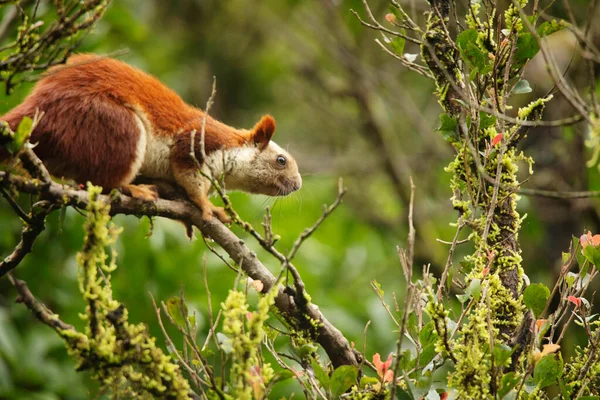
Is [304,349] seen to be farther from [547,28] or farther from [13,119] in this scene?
[13,119]

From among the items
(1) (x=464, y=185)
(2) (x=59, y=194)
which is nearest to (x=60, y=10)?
(2) (x=59, y=194)

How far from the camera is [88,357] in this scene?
1.85 metres

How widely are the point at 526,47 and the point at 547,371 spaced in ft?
3.39

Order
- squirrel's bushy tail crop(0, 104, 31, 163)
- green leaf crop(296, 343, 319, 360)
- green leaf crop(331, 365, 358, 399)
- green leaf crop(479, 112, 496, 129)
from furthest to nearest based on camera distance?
squirrel's bushy tail crop(0, 104, 31, 163) → green leaf crop(479, 112, 496, 129) → green leaf crop(296, 343, 319, 360) → green leaf crop(331, 365, 358, 399)

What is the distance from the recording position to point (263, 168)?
3.72 metres

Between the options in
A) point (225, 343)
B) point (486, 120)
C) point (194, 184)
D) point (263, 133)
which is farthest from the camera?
point (263, 133)

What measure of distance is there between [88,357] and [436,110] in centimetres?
731

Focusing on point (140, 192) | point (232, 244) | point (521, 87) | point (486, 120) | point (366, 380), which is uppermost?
point (521, 87)

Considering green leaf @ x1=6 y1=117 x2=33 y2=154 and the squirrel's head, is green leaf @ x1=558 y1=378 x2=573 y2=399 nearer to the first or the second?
green leaf @ x1=6 y1=117 x2=33 y2=154

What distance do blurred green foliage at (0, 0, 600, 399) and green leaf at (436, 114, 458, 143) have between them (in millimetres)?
1028

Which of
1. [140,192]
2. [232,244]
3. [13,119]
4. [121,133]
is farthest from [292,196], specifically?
[13,119]

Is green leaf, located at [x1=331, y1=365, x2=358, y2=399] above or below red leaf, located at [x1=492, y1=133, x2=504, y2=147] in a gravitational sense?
below

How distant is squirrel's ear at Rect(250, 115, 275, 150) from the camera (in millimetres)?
3670

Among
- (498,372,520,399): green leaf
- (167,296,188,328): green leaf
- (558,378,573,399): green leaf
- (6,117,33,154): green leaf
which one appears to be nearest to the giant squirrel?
(167,296,188,328): green leaf
